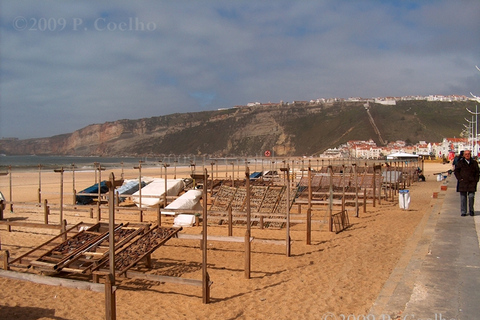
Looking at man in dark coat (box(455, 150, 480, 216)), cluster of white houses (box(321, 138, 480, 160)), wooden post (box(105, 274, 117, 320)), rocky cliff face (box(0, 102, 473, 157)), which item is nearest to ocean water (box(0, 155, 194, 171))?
man in dark coat (box(455, 150, 480, 216))

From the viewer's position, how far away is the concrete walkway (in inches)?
155

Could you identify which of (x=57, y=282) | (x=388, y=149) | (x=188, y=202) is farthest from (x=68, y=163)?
(x=57, y=282)

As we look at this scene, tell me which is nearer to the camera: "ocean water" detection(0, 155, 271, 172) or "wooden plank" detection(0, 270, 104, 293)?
"wooden plank" detection(0, 270, 104, 293)

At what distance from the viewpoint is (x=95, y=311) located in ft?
17.0

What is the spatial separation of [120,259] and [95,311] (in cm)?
A: 109

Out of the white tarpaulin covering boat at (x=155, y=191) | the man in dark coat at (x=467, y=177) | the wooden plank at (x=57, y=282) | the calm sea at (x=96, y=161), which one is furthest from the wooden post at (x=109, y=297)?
the calm sea at (x=96, y=161)

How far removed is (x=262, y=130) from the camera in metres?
121

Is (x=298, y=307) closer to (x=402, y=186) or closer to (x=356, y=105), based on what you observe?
(x=402, y=186)

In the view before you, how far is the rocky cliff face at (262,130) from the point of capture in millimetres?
106750

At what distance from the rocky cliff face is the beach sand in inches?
3631

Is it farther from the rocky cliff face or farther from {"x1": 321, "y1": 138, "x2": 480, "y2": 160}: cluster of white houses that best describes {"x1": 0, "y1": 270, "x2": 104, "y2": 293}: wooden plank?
the rocky cliff face

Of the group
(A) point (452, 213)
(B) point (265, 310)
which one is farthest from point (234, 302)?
(A) point (452, 213)

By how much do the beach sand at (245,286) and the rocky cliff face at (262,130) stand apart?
92.2 metres

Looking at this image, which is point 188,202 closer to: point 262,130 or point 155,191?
point 155,191
